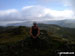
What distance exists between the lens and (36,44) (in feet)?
84.9

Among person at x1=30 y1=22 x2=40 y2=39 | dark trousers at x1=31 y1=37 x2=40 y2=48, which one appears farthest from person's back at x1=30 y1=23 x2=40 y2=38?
dark trousers at x1=31 y1=37 x2=40 y2=48

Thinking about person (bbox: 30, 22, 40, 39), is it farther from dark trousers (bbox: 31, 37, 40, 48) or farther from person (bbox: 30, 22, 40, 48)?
dark trousers (bbox: 31, 37, 40, 48)

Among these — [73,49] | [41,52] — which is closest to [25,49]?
[41,52]

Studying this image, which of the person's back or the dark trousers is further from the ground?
the person's back

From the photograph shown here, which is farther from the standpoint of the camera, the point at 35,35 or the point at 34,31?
the point at 35,35

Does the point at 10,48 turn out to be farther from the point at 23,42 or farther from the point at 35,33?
the point at 35,33

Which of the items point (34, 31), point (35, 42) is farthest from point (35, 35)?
point (35, 42)

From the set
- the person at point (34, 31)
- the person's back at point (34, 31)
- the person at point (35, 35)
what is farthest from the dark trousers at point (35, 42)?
the person's back at point (34, 31)

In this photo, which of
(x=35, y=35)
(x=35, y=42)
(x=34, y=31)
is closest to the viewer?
(x=34, y=31)

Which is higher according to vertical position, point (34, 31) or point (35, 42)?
point (34, 31)

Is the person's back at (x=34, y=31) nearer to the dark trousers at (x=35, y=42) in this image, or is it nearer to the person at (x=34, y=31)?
the person at (x=34, y=31)

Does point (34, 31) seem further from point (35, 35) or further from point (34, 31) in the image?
point (35, 35)

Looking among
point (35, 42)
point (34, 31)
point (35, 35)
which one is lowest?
point (35, 42)

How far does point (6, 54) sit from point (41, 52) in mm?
5676
